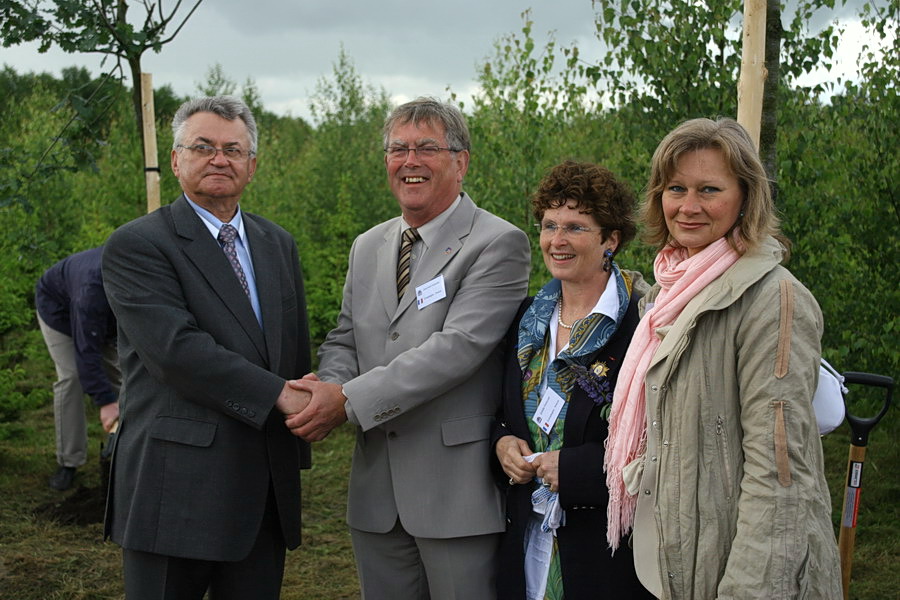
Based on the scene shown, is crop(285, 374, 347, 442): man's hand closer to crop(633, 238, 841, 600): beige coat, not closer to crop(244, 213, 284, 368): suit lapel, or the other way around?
crop(244, 213, 284, 368): suit lapel

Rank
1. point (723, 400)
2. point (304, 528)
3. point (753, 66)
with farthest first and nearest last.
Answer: point (304, 528)
point (753, 66)
point (723, 400)

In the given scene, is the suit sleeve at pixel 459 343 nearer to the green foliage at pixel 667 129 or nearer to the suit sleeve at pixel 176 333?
the suit sleeve at pixel 176 333

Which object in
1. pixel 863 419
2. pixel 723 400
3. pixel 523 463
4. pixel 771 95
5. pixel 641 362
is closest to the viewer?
pixel 723 400

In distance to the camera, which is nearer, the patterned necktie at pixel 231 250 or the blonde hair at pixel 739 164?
the blonde hair at pixel 739 164

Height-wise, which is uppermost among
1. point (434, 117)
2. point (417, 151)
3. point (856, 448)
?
point (434, 117)

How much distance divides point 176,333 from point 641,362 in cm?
157

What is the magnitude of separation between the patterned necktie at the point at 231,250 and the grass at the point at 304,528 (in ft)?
8.43

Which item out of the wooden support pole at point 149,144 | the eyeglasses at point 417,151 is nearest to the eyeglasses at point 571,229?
the eyeglasses at point 417,151

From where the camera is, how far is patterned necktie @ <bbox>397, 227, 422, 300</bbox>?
3280mm

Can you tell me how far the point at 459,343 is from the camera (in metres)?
2.98

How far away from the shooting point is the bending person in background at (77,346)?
18.7 ft

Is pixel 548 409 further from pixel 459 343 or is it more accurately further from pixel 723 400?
pixel 723 400

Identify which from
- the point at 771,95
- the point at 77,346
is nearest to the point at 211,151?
the point at 771,95

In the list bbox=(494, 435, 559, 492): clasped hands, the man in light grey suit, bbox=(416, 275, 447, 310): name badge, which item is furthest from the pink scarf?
bbox=(416, 275, 447, 310): name badge
